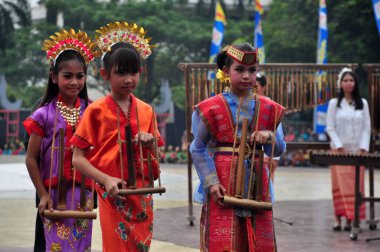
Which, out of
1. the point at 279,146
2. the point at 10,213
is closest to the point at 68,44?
the point at 279,146

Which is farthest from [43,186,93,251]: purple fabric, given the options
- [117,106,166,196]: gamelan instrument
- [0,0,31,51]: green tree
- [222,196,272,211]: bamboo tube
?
[0,0,31,51]: green tree

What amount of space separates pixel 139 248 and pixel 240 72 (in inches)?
45.4

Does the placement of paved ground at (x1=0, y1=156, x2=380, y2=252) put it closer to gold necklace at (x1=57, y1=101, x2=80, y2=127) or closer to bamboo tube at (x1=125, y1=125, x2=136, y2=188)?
gold necklace at (x1=57, y1=101, x2=80, y2=127)

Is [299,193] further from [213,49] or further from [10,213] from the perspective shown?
[213,49]

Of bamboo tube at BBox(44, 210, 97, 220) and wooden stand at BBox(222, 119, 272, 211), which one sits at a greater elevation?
wooden stand at BBox(222, 119, 272, 211)

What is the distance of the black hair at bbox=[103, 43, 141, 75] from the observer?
509cm

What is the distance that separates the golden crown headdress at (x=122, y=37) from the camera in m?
5.32

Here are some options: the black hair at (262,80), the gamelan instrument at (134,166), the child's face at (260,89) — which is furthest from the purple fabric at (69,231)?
the black hair at (262,80)

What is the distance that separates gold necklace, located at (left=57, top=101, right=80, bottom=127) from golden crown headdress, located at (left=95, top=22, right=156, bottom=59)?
590mm

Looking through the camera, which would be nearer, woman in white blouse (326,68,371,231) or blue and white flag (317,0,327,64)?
woman in white blouse (326,68,371,231)

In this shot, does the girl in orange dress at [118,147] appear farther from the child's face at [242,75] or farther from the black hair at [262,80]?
the black hair at [262,80]

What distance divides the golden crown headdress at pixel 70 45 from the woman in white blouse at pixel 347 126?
5.57 metres

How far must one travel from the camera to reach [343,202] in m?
11.0

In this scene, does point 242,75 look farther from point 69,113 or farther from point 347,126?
point 347,126
